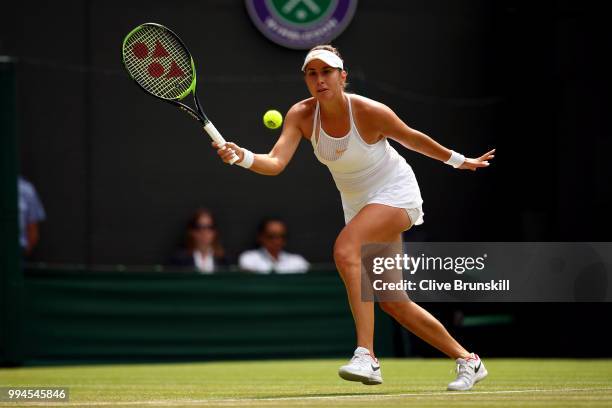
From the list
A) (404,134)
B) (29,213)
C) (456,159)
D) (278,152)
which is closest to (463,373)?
(456,159)

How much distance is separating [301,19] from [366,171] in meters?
5.46

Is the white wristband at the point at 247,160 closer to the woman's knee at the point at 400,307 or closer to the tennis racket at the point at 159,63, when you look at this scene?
the tennis racket at the point at 159,63

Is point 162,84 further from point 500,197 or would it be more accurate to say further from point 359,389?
point 500,197

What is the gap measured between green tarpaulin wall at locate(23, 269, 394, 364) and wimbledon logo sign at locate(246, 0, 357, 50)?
8.09ft

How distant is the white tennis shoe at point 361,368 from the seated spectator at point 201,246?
4253mm

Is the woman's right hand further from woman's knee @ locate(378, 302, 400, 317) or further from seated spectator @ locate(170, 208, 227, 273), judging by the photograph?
seated spectator @ locate(170, 208, 227, 273)

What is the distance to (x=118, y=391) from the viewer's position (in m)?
6.07

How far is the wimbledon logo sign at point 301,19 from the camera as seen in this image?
10.8 m

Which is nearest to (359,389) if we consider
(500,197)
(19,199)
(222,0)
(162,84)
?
(162,84)

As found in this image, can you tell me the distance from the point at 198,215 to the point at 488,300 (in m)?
2.42

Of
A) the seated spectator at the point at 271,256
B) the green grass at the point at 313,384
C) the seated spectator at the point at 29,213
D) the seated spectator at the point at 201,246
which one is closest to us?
the green grass at the point at 313,384

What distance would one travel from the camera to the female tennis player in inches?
216

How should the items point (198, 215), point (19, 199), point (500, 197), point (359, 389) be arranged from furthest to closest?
point (500, 197), point (198, 215), point (19, 199), point (359, 389)

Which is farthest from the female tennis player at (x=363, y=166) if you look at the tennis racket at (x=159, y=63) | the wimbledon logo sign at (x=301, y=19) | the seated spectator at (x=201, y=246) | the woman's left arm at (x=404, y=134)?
the wimbledon logo sign at (x=301, y=19)
